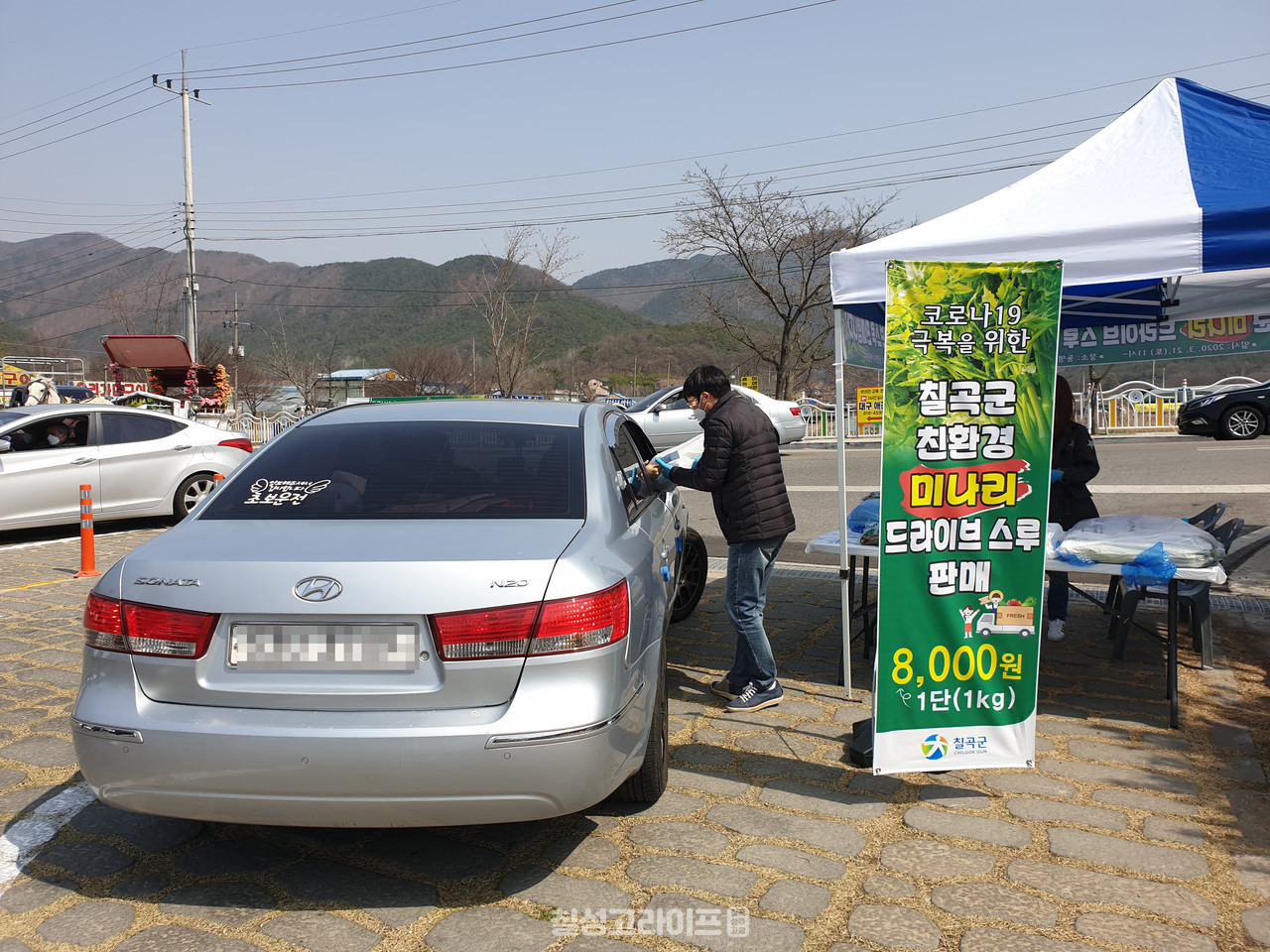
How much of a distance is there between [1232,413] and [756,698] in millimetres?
20523

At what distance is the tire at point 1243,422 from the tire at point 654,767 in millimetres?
21730

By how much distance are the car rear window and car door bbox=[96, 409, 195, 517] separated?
26.3 ft

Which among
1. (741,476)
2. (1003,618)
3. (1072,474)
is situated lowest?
(1003,618)

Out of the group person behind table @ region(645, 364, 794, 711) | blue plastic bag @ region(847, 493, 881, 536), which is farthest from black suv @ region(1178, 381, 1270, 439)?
person behind table @ region(645, 364, 794, 711)

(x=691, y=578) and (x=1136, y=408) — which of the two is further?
(x=1136, y=408)

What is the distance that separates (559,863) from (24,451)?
9449mm

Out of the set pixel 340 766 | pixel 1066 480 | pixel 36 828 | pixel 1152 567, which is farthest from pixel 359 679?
pixel 1066 480

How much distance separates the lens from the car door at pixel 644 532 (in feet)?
10.8

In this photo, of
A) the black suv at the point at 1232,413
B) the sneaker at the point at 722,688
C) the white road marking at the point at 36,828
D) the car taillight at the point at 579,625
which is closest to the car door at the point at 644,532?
the car taillight at the point at 579,625

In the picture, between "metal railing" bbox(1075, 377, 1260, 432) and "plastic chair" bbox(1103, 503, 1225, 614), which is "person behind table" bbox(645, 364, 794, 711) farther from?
"metal railing" bbox(1075, 377, 1260, 432)

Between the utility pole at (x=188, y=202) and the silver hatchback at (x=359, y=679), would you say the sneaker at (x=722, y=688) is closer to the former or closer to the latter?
the silver hatchback at (x=359, y=679)

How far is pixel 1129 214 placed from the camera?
4219 mm

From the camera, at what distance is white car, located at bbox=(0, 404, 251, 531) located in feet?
32.9

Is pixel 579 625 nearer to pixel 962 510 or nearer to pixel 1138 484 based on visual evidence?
pixel 962 510
